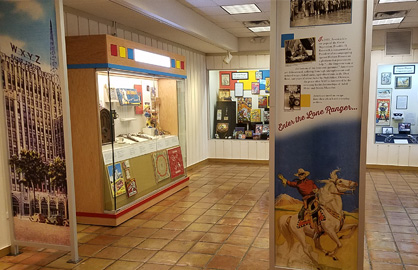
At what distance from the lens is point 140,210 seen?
18.2 feet

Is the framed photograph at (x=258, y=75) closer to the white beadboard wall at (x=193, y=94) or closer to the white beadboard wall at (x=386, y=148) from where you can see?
the white beadboard wall at (x=193, y=94)

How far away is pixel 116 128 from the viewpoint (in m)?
5.50

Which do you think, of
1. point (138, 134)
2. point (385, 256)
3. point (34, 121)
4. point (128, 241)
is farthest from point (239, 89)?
point (34, 121)

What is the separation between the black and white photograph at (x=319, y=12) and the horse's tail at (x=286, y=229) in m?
1.60

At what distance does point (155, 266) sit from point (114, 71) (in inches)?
107

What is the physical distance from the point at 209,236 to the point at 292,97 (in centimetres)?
239

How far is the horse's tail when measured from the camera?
301cm

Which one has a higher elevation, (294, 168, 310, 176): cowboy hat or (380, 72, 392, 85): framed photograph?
(380, 72, 392, 85): framed photograph

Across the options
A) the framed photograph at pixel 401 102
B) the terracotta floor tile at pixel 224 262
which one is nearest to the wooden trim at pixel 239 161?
the framed photograph at pixel 401 102

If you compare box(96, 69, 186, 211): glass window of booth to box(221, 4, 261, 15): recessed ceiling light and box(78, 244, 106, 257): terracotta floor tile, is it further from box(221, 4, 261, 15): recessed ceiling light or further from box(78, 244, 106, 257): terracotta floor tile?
box(221, 4, 261, 15): recessed ceiling light

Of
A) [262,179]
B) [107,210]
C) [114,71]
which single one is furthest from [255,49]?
[107,210]

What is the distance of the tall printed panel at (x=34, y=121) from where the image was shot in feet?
12.0

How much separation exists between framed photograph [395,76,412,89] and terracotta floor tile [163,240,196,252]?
7.12m

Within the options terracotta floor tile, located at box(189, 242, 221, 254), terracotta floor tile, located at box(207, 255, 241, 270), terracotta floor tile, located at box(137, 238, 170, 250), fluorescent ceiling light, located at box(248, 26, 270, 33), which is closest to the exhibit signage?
terracotta floor tile, located at box(137, 238, 170, 250)
